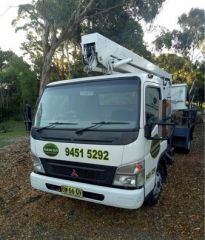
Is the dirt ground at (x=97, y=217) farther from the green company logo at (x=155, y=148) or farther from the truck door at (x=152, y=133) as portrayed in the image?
the green company logo at (x=155, y=148)

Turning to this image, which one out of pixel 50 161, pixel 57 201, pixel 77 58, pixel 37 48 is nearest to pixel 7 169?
pixel 57 201

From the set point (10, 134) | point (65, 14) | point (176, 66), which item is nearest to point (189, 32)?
point (176, 66)

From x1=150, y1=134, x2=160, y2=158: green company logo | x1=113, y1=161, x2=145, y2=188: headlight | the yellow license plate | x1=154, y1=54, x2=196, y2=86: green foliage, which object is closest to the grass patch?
the yellow license plate

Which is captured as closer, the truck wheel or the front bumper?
the front bumper

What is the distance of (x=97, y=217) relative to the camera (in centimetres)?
383

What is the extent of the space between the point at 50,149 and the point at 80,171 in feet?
1.77

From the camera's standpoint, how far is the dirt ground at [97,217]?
3.43 metres

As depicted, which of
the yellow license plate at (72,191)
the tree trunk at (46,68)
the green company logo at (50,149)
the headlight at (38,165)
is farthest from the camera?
the tree trunk at (46,68)

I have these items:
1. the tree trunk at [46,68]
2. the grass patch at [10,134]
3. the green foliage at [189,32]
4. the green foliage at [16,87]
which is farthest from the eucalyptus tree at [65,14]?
the green foliage at [189,32]

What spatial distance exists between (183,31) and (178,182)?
23.1m

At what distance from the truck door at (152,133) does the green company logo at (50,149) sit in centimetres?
123

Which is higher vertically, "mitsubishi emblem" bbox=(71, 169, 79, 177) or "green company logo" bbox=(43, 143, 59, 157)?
"green company logo" bbox=(43, 143, 59, 157)

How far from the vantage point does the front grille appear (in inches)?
127

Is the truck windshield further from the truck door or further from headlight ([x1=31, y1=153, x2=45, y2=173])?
headlight ([x1=31, y1=153, x2=45, y2=173])
